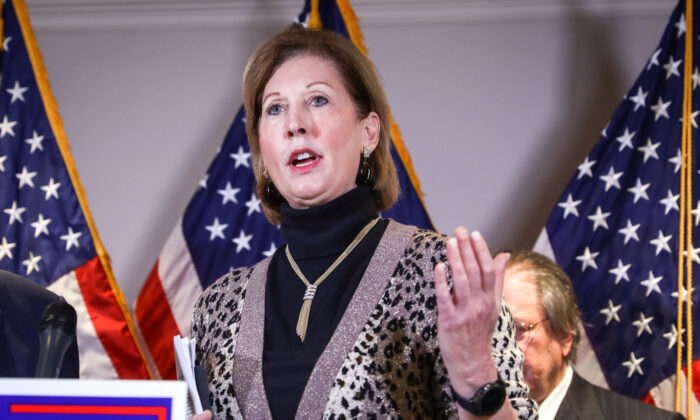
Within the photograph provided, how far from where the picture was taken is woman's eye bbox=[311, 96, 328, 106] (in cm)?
158

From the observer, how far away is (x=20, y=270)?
319cm

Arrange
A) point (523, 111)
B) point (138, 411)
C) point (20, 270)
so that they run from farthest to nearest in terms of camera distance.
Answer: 1. point (523, 111)
2. point (20, 270)
3. point (138, 411)

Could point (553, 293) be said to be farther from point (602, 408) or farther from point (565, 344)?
point (602, 408)

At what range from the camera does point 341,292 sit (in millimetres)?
1478

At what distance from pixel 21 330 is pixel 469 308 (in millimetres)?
800

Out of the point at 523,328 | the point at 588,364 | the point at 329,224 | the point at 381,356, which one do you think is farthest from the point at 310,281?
the point at 588,364

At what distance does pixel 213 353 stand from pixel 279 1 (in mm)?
2675

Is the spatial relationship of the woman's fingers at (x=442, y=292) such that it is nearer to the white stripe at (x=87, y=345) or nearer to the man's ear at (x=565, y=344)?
the man's ear at (x=565, y=344)

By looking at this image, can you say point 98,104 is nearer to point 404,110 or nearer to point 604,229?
point 404,110

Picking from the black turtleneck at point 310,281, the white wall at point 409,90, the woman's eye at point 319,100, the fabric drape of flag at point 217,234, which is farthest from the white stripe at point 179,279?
the woman's eye at point 319,100

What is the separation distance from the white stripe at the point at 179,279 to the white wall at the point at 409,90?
0.50m

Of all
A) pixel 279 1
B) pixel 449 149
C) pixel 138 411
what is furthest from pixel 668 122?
pixel 138 411

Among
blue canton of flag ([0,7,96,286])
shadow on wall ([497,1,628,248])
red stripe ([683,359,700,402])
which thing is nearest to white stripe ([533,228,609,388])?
red stripe ([683,359,700,402])

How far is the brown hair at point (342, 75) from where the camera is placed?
1.65 meters
